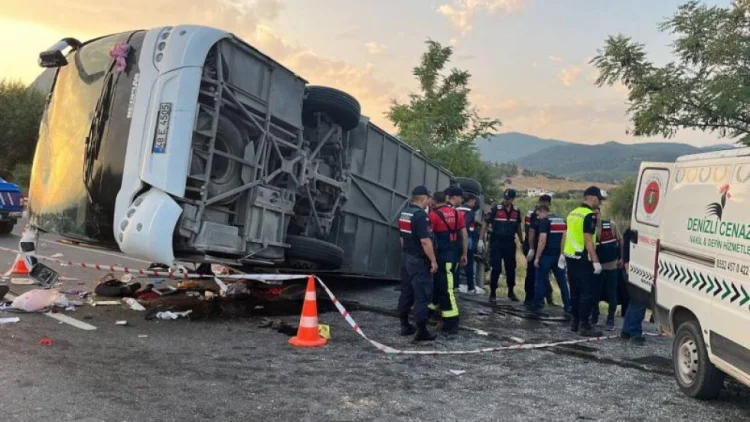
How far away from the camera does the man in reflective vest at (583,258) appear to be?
21.8ft

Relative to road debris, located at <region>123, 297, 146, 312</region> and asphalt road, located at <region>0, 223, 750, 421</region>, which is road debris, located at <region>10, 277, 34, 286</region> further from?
asphalt road, located at <region>0, 223, 750, 421</region>

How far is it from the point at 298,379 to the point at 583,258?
3862 mm

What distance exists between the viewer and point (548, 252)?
8.21 meters

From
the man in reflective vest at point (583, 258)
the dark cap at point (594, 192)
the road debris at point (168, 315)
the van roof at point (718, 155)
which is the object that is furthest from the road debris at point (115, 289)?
the van roof at point (718, 155)

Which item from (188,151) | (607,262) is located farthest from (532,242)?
(188,151)

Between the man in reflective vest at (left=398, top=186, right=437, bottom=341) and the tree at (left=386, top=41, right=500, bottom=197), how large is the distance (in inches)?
724

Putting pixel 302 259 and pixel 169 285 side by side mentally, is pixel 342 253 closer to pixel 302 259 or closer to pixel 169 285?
pixel 302 259

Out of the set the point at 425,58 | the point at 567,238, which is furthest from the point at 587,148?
the point at 567,238

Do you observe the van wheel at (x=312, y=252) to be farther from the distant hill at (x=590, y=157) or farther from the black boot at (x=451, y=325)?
the distant hill at (x=590, y=157)

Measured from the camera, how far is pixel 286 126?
6121 millimetres

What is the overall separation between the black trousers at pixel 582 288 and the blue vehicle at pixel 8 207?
454 inches

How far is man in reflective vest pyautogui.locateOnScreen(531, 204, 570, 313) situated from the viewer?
8109mm

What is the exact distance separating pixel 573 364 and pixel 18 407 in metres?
4.32

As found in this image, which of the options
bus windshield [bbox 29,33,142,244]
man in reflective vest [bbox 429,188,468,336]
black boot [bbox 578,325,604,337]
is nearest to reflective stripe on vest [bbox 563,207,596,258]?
black boot [bbox 578,325,604,337]
